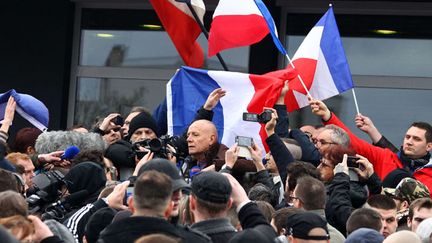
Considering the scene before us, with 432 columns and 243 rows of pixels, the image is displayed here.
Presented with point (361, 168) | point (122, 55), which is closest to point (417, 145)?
point (361, 168)

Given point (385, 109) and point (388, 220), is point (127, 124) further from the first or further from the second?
point (385, 109)

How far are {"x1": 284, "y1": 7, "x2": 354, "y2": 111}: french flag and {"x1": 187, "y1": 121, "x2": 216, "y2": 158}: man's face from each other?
1.65 m

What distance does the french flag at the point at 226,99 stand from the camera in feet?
39.9

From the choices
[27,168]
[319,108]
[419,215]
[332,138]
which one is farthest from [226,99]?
[419,215]

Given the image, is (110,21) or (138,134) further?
(110,21)

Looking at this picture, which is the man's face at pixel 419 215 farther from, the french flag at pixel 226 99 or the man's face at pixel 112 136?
the man's face at pixel 112 136

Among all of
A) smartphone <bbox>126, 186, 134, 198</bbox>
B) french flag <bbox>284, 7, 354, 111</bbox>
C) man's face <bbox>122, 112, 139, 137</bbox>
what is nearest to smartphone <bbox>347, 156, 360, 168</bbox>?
smartphone <bbox>126, 186, 134, 198</bbox>

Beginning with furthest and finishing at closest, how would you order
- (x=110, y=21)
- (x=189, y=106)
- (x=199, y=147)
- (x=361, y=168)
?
(x=110, y=21), (x=189, y=106), (x=199, y=147), (x=361, y=168)

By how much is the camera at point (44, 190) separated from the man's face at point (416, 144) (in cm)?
333

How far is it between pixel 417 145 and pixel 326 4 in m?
5.23

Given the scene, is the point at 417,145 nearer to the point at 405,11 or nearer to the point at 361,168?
the point at 361,168

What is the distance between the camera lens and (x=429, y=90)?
55.4ft

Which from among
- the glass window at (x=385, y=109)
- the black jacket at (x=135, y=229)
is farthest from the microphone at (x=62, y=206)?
the glass window at (x=385, y=109)

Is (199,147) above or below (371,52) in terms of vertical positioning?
below
